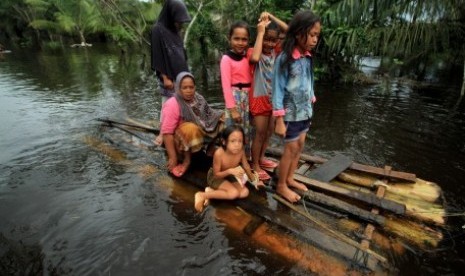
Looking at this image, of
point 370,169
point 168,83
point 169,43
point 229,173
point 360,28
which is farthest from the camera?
point 360,28

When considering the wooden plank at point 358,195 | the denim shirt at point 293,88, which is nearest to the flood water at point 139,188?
the wooden plank at point 358,195

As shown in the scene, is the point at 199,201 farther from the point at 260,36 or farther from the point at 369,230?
the point at 260,36

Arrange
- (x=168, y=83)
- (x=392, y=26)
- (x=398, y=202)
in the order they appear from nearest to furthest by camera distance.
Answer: (x=398, y=202) → (x=168, y=83) → (x=392, y=26)

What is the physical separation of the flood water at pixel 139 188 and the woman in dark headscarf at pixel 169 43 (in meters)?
1.27

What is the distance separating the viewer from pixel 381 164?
477 cm

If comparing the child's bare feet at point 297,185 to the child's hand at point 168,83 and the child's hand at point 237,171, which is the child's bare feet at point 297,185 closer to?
the child's hand at point 237,171

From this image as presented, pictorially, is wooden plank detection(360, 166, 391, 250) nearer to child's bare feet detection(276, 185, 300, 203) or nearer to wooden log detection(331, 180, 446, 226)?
wooden log detection(331, 180, 446, 226)

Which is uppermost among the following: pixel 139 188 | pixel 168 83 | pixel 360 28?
pixel 360 28

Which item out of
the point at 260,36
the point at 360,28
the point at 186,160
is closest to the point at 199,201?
the point at 186,160

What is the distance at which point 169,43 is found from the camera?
14.3ft

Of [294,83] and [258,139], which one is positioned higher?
[294,83]

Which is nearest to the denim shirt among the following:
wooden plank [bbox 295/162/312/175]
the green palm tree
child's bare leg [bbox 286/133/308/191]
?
child's bare leg [bbox 286/133/308/191]

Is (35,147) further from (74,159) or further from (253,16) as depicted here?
(253,16)

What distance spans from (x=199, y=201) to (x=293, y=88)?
1474mm
